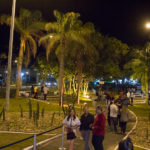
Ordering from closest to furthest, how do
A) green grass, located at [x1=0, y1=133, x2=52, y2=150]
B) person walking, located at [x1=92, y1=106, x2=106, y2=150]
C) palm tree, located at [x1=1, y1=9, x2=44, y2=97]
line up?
person walking, located at [x1=92, y1=106, x2=106, y2=150]
green grass, located at [x1=0, y1=133, x2=52, y2=150]
palm tree, located at [x1=1, y1=9, x2=44, y2=97]

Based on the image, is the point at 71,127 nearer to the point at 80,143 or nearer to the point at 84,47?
the point at 80,143

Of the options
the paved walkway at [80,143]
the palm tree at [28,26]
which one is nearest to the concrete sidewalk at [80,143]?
the paved walkway at [80,143]

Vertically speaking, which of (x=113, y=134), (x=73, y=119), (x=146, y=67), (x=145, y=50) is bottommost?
(x=113, y=134)

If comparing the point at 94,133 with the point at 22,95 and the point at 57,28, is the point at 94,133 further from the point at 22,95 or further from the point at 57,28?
the point at 22,95

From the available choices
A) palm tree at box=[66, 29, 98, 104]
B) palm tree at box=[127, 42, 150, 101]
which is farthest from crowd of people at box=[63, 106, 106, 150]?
palm tree at box=[127, 42, 150, 101]

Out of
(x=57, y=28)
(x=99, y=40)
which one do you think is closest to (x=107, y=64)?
(x=99, y=40)

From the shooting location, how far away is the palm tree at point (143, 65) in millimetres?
33031

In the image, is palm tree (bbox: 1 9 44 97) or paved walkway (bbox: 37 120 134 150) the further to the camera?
palm tree (bbox: 1 9 44 97)

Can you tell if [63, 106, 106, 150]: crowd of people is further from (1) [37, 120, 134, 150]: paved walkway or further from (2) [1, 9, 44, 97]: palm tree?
(2) [1, 9, 44, 97]: palm tree

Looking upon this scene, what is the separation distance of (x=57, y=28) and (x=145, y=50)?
13632mm

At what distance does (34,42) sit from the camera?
27.2 m

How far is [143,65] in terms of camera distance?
33156 millimetres

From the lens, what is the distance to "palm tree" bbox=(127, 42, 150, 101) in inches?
1300

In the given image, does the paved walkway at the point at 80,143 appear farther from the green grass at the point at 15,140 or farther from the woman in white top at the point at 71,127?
the woman in white top at the point at 71,127
